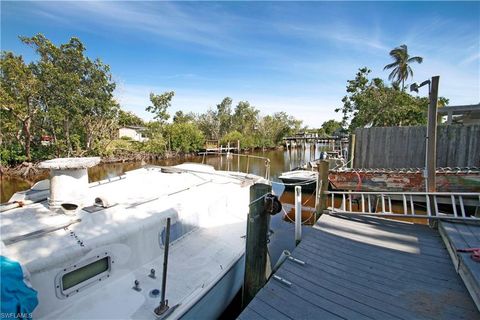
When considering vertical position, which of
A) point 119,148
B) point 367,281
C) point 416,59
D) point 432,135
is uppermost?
point 416,59

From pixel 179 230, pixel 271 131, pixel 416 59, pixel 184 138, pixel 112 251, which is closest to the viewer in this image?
pixel 112 251

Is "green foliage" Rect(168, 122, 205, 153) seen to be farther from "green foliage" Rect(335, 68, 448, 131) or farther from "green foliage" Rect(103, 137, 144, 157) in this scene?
"green foliage" Rect(335, 68, 448, 131)

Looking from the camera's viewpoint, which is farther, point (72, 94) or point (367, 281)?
point (72, 94)

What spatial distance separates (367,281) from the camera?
323cm

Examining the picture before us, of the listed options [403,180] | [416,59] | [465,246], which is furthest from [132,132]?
[416,59]

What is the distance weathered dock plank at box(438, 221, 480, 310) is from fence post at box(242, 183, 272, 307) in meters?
2.54

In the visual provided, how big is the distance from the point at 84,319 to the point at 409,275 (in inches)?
164

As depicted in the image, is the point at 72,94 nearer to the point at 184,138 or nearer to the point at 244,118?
the point at 184,138

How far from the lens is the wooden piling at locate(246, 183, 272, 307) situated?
3.87m

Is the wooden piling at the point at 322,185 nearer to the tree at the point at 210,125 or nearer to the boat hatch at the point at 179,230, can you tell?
the boat hatch at the point at 179,230

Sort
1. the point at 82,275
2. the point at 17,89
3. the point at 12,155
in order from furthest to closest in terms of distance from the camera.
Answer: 1. the point at 12,155
2. the point at 17,89
3. the point at 82,275

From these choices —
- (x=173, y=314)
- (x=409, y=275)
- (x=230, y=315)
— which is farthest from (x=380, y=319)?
(x=230, y=315)

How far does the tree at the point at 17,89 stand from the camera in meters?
15.6

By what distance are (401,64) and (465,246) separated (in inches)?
1583
